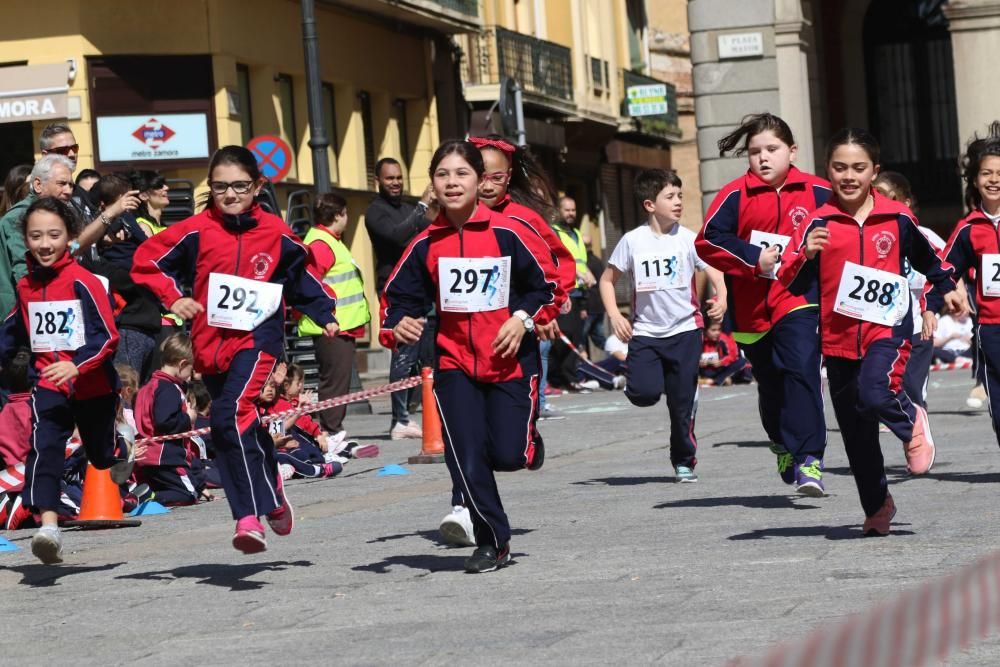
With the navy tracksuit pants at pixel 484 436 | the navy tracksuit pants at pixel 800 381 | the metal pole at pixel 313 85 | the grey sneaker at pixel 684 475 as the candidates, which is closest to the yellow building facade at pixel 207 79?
the metal pole at pixel 313 85

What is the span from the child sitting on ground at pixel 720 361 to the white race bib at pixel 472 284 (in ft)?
57.6

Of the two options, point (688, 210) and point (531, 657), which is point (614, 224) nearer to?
point (688, 210)

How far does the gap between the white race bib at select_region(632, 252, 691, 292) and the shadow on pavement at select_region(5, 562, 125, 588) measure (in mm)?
4252

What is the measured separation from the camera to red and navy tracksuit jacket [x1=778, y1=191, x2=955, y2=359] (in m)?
8.98

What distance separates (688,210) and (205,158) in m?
24.1

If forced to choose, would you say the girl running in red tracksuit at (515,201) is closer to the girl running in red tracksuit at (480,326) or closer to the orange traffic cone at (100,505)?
the girl running in red tracksuit at (480,326)

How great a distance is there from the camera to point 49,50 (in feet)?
89.8

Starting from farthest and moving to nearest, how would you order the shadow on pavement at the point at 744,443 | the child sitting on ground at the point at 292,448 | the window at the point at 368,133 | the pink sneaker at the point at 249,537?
the window at the point at 368,133
the shadow on pavement at the point at 744,443
the child sitting on ground at the point at 292,448
the pink sneaker at the point at 249,537

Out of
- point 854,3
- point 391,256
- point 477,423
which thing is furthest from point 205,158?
point 477,423

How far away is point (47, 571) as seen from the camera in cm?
952

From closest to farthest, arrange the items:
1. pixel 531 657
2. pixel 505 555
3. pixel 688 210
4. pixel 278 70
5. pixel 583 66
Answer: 1. pixel 531 657
2. pixel 505 555
3. pixel 278 70
4. pixel 583 66
5. pixel 688 210

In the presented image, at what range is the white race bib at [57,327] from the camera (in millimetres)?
9547

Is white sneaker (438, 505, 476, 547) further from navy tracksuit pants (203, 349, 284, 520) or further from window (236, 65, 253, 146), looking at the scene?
window (236, 65, 253, 146)

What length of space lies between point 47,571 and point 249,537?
143cm
